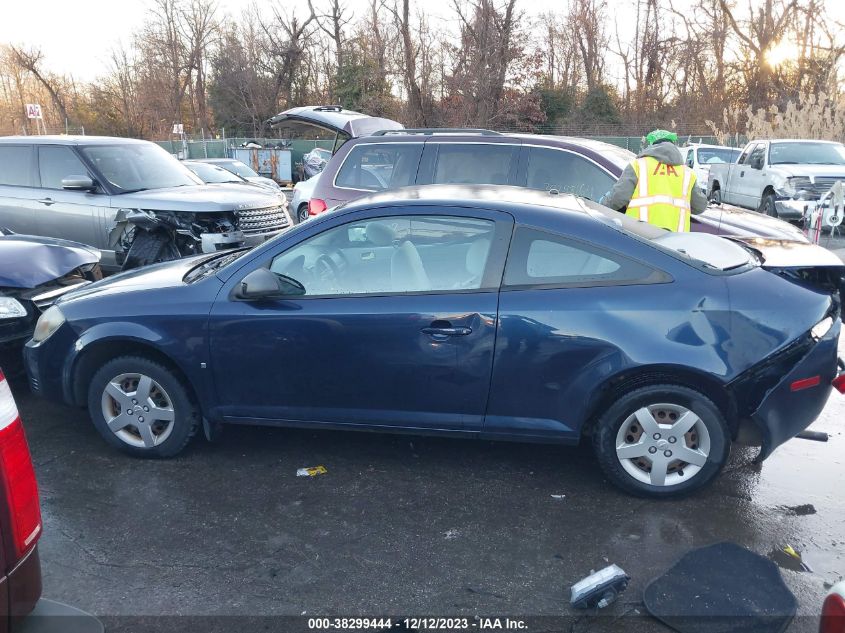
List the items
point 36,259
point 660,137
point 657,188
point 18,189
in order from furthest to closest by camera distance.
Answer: point 18,189, point 660,137, point 657,188, point 36,259

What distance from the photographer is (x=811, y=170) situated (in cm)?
1375

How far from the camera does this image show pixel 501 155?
23.5 feet

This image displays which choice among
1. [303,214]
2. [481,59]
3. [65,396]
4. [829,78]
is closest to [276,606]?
[65,396]

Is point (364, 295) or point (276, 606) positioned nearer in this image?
point (276, 606)

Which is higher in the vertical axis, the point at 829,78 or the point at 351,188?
the point at 829,78

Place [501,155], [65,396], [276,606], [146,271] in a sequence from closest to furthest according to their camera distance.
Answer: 1. [276,606]
2. [65,396]
3. [146,271]
4. [501,155]

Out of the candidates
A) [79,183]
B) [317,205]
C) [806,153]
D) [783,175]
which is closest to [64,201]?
[79,183]

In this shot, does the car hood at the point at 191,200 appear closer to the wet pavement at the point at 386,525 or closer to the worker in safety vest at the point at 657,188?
the wet pavement at the point at 386,525

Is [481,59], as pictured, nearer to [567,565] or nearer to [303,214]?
[303,214]

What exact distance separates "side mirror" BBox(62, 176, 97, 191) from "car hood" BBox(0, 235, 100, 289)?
2.16m

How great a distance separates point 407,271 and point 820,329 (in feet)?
7.25

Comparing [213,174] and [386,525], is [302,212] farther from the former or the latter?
[386,525]

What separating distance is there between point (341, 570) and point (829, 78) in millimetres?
30530

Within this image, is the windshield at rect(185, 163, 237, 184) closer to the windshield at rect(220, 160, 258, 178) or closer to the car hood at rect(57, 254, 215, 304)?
the windshield at rect(220, 160, 258, 178)
